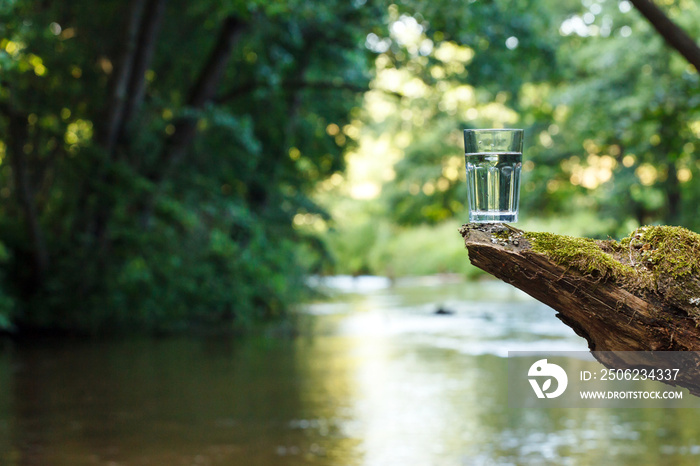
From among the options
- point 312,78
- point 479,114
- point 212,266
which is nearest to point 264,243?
point 212,266

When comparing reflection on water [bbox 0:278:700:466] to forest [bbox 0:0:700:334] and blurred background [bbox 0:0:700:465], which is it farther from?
forest [bbox 0:0:700:334]

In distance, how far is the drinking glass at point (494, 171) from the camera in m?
2.30

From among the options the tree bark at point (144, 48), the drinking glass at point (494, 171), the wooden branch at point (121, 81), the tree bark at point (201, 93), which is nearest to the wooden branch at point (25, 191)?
the wooden branch at point (121, 81)

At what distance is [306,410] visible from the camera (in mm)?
7352

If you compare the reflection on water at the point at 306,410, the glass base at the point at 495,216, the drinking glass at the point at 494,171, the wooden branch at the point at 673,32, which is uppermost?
the wooden branch at the point at 673,32

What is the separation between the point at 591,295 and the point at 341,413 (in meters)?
5.22

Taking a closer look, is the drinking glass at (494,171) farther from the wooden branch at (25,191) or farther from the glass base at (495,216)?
the wooden branch at (25,191)

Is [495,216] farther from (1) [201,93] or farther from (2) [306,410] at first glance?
(1) [201,93]

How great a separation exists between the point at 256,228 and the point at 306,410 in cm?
560

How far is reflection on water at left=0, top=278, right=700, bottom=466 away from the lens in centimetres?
591

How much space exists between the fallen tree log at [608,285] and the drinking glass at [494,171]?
0.18ft

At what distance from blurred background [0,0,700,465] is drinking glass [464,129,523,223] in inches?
66.5

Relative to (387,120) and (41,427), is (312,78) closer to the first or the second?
(41,427)

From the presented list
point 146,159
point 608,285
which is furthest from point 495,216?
point 146,159
